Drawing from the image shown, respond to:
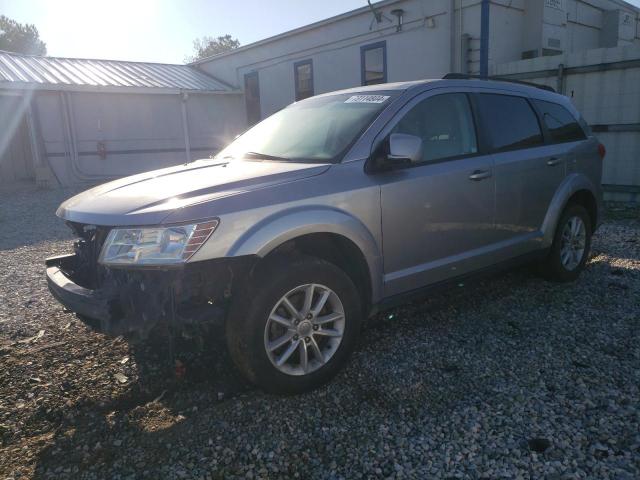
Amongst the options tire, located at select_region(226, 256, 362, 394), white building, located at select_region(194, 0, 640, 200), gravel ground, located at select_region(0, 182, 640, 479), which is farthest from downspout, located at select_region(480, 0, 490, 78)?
tire, located at select_region(226, 256, 362, 394)

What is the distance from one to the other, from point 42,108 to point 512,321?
15382mm

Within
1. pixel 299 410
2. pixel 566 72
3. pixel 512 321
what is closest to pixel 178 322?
pixel 299 410

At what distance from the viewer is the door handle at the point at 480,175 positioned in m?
3.75

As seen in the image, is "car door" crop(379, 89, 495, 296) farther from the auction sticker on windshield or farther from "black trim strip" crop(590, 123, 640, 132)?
"black trim strip" crop(590, 123, 640, 132)

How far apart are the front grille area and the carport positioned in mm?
13424

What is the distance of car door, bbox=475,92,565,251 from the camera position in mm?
4020

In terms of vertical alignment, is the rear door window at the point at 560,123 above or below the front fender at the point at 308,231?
above

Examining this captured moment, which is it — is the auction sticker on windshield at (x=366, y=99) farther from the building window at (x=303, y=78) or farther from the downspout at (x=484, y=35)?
the building window at (x=303, y=78)

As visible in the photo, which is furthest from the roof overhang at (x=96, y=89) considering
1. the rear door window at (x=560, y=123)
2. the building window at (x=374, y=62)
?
the rear door window at (x=560, y=123)

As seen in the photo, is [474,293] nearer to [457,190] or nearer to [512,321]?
[512,321]

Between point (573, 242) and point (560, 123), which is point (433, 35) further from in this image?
point (573, 242)

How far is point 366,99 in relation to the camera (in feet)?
12.1

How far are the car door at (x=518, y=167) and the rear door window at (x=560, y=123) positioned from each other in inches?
6.2

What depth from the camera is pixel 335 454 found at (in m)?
2.45
